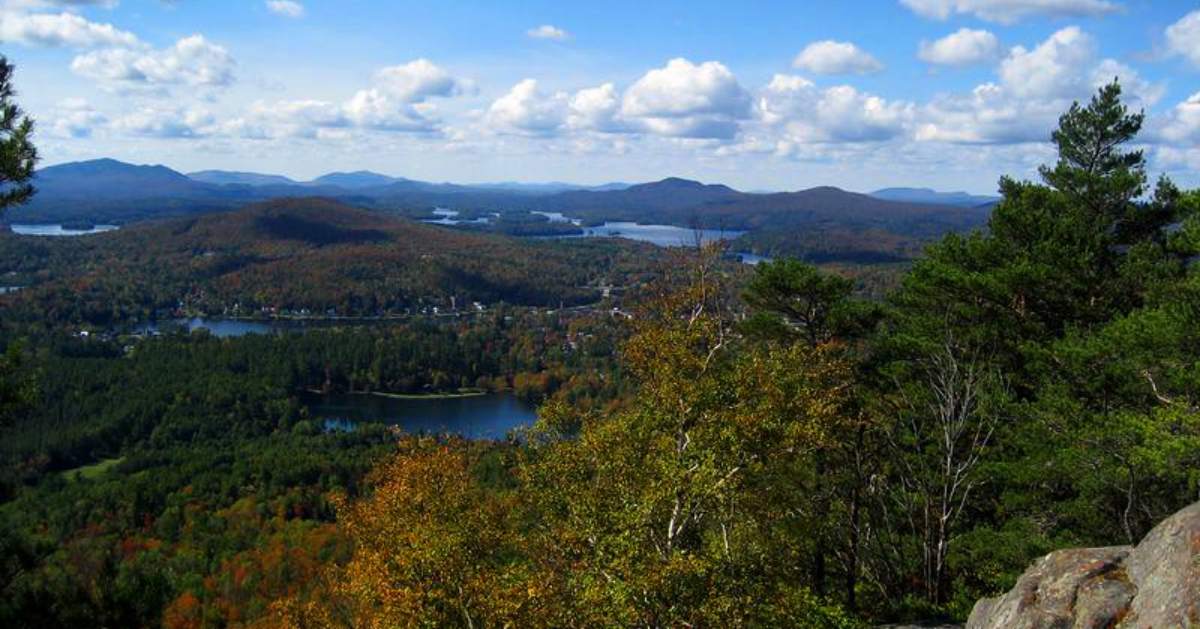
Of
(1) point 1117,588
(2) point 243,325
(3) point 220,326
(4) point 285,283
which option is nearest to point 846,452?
(1) point 1117,588

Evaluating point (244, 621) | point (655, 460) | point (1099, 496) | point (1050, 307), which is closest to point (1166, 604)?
point (655, 460)

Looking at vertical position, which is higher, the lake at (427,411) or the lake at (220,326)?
the lake at (220,326)

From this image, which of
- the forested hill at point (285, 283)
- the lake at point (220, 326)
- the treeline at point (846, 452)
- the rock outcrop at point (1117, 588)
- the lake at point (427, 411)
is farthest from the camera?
the forested hill at point (285, 283)

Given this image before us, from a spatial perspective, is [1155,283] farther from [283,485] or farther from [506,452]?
[283,485]

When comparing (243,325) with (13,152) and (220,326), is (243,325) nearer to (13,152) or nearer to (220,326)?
(220,326)

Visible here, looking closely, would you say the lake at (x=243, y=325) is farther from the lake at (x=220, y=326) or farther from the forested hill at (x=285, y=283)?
the forested hill at (x=285, y=283)

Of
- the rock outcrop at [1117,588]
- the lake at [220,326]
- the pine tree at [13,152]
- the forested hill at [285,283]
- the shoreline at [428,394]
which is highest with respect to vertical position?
the pine tree at [13,152]

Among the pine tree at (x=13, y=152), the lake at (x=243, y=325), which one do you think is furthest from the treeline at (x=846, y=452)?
the lake at (x=243, y=325)

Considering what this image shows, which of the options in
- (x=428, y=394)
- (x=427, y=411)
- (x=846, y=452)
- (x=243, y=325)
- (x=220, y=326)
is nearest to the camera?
(x=846, y=452)
